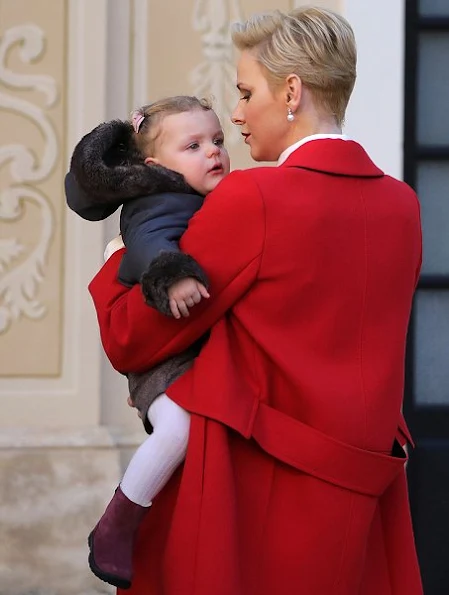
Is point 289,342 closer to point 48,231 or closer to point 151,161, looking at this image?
point 151,161

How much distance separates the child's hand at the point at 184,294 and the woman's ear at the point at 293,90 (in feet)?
1.35

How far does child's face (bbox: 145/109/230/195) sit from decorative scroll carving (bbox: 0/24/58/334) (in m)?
2.12

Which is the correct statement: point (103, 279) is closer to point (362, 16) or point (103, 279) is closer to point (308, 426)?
point (308, 426)

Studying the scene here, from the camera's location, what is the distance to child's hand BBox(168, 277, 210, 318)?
2447mm

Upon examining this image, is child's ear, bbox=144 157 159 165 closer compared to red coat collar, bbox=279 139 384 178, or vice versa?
red coat collar, bbox=279 139 384 178

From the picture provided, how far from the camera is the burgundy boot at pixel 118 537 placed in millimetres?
2643

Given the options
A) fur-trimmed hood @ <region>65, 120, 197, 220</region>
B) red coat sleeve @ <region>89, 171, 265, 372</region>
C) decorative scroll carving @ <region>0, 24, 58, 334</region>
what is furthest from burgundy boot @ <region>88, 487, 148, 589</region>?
decorative scroll carving @ <region>0, 24, 58, 334</region>

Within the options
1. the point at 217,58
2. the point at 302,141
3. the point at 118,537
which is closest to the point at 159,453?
the point at 118,537

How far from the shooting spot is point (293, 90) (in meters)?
2.61

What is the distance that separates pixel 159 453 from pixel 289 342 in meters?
0.33

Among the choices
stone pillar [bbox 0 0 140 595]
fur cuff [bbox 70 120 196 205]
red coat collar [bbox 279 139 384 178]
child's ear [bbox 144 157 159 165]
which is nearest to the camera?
red coat collar [bbox 279 139 384 178]

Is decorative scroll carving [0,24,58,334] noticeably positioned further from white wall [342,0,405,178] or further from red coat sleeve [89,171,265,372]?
red coat sleeve [89,171,265,372]

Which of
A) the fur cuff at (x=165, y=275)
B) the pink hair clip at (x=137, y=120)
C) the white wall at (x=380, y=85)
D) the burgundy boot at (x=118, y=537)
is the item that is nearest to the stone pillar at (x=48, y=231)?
the white wall at (x=380, y=85)

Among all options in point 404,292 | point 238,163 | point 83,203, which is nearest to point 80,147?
point 83,203
